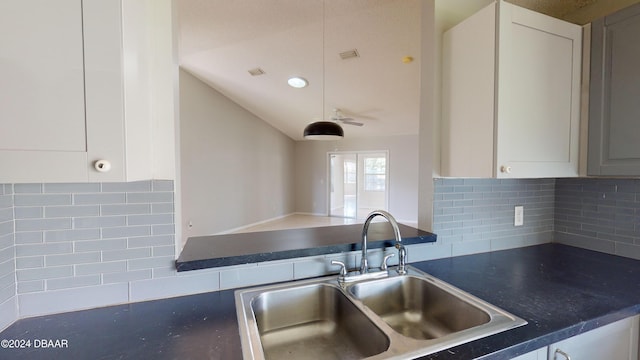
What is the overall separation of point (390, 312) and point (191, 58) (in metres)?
4.51

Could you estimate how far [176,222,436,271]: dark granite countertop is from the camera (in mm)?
1127

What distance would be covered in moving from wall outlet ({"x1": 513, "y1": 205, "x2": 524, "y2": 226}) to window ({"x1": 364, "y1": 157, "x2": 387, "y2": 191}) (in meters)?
5.58

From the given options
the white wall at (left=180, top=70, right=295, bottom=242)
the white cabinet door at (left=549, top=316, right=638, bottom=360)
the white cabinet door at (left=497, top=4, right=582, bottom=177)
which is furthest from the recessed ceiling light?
the white cabinet door at (left=549, top=316, right=638, bottom=360)

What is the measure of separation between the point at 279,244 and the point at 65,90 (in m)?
0.92

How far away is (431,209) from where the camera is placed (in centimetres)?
150

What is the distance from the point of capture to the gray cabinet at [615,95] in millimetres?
1239

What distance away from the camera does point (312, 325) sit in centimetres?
114

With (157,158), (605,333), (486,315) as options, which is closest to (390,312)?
(486,315)

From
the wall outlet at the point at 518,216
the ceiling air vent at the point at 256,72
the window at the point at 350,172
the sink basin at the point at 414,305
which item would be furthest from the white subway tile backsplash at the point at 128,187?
the window at the point at 350,172

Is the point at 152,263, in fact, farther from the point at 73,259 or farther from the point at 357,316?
the point at 357,316

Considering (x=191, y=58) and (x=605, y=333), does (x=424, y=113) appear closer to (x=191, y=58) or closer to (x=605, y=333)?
(x=605, y=333)

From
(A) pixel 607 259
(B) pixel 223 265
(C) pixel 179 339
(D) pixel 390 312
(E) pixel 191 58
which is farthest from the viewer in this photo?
(E) pixel 191 58

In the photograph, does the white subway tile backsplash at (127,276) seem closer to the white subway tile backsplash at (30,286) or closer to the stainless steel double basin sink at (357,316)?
the white subway tile backsplash at (30,286)

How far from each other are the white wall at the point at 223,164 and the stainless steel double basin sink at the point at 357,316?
3794 millimetres
